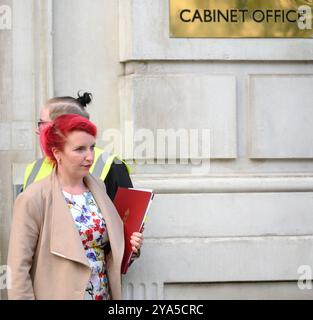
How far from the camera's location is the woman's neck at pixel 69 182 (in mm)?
5688

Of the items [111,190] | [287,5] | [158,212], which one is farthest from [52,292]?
[287,5]

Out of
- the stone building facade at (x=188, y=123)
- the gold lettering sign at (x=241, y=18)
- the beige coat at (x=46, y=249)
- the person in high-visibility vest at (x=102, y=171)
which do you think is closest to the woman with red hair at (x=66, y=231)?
the beige coat at (x=46, y=249)

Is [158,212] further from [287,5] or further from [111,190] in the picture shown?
[287,5]

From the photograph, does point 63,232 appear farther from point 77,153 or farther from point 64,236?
point 77,153

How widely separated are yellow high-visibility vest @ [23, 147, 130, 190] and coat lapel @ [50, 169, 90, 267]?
829 millimetres

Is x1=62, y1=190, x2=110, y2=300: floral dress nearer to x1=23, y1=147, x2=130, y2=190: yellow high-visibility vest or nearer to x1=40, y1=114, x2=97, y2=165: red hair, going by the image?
x1=40, y1=114, x2=97, y2=165: red hair

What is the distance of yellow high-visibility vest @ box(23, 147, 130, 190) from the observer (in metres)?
6.41

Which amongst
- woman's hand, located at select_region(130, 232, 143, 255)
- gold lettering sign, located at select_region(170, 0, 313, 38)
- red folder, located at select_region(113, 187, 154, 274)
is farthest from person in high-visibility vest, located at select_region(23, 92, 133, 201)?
gold lettering sign, located at select_region(170, 0, 313, 38)

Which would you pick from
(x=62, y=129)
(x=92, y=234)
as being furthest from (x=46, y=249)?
(x=62, y=129)

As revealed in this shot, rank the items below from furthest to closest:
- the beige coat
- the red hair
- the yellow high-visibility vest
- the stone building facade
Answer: the stone building facade
the yellow high-visibility vest
the red hair
the beige coat

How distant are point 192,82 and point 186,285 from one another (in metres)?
1.41

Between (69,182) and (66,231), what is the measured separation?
0.99ft

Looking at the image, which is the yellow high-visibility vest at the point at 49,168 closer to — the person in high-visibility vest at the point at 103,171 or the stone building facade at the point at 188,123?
the person in high-visibility vest at the point at 103,171

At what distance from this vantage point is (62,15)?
302 inches
